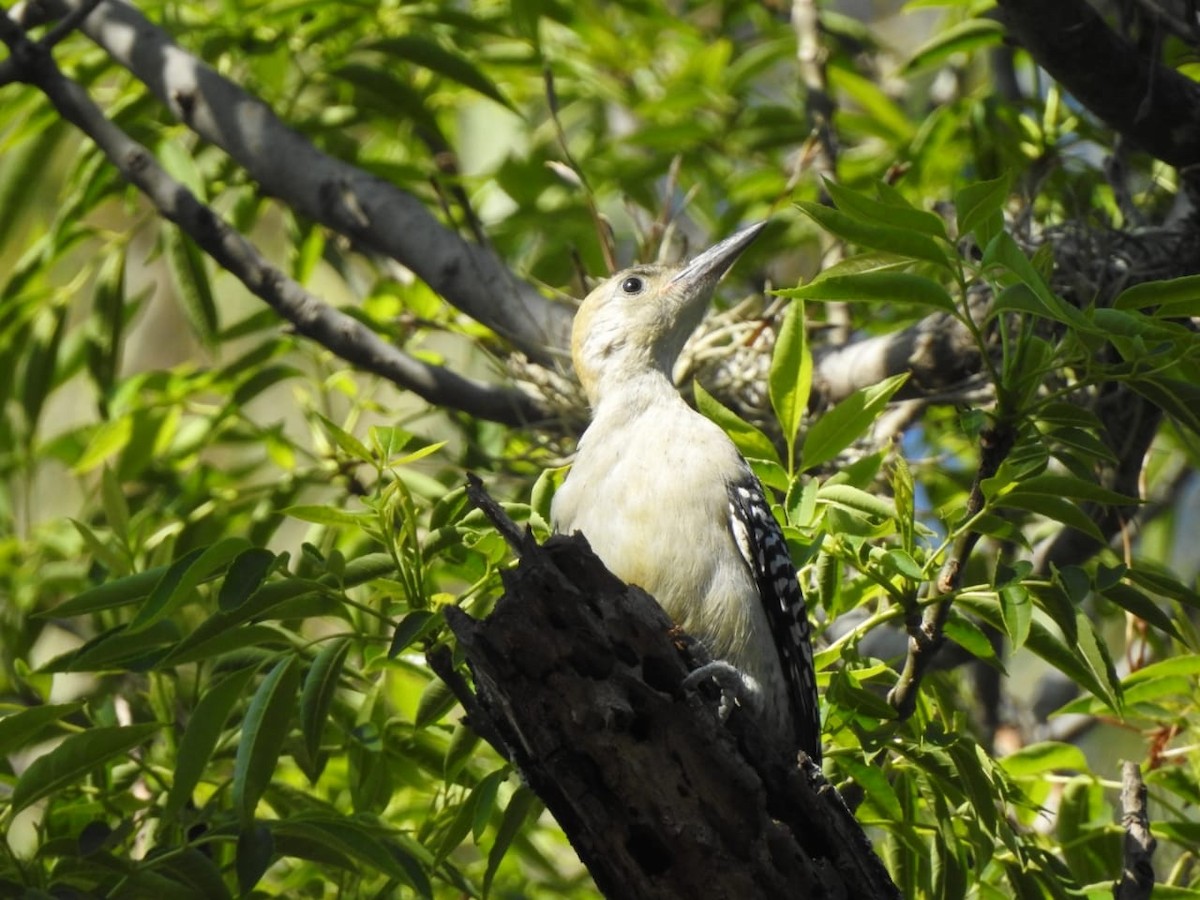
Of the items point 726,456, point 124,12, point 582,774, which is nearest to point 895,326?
point 726,456

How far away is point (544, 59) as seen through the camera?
19.0 ft

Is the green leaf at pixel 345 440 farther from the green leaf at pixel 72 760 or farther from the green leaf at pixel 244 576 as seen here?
the green leaf at pixel 72 760

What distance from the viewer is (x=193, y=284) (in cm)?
573

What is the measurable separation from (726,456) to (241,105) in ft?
7.74

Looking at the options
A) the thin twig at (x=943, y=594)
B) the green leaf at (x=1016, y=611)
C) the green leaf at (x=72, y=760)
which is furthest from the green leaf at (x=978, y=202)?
the green leaf at (x=72, y=760)

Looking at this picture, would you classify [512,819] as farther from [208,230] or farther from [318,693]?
[208,230]

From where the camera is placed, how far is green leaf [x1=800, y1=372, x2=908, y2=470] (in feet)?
11.9

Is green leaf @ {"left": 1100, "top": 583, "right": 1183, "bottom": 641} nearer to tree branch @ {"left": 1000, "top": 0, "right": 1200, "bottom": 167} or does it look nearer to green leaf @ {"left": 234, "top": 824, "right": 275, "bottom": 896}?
tree branch @ {"left": 1000, "top": 0, "right": 1200, "bottom": 167}

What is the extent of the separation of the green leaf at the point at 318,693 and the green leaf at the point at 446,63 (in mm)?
2353

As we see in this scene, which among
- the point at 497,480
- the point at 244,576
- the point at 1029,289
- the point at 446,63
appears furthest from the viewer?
the point at 497,480

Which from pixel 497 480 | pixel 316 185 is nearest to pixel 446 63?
pixel 316 185

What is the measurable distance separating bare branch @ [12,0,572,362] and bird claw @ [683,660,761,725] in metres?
1.86

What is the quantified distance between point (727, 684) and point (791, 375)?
79cm

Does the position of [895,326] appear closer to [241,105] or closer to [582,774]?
[241,105]
